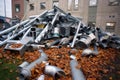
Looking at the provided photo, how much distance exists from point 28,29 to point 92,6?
19.8 metres

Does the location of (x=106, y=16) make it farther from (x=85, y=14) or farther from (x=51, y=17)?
(x=51, y=17)

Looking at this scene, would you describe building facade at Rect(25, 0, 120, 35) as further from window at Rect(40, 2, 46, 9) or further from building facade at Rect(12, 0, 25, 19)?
building facade at Rect(12, 0, 25, 19)

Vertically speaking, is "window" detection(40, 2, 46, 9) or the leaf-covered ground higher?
"window" detection(40, 2, 46, 9)

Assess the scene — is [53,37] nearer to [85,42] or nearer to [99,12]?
[85,42]

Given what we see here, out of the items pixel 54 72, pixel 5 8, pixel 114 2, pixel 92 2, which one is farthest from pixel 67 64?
pixel 5 8

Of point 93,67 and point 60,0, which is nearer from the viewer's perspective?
point 93,67

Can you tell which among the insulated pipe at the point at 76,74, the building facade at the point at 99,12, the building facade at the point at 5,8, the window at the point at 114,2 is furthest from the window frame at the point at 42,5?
the insulated pipe at the point at 76,74

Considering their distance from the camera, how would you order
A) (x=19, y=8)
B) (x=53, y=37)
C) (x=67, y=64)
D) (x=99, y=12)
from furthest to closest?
1. (x=19, y=8)
2. (x=99, y=12)
3. (x=53, y=37)
4. (x=67, y=64)

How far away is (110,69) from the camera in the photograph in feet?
17.3

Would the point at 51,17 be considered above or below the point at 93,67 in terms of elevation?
above

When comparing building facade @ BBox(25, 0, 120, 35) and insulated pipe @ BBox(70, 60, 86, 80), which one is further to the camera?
building facade @ BBox(25, 0, 120, 35)

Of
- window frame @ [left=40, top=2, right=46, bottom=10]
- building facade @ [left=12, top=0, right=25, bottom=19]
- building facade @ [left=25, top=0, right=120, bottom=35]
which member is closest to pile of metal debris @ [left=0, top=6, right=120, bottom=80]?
building facade @ [left=25, top=0, right=120, bottom=35]

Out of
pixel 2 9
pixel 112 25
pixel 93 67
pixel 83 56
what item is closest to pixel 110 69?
pixel 93 67

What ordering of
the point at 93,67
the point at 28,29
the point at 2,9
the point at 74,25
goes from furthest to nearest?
the point at 2,9, the point at 74,25, the point at 28,29, the point at 93,67
